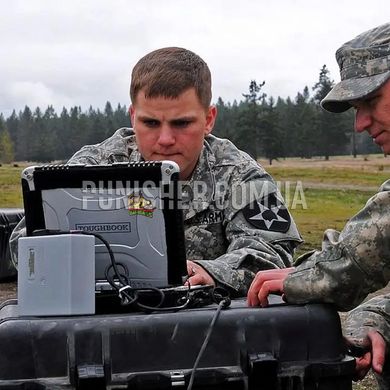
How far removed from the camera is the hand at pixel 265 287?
2.49m

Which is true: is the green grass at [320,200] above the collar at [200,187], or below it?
below

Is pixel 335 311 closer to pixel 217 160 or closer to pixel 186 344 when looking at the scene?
pixel 186 344

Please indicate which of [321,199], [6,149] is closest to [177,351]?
[321,199]

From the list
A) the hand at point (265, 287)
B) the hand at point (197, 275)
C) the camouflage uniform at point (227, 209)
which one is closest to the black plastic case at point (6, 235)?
the camouflage uniform at point (227, 209)

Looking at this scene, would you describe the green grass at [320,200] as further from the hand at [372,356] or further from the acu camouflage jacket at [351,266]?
the acu camouflage jacket at [351,266]

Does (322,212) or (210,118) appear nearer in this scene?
(210,118)

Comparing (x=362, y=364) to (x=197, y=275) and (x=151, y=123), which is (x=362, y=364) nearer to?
(x=197, y=275)

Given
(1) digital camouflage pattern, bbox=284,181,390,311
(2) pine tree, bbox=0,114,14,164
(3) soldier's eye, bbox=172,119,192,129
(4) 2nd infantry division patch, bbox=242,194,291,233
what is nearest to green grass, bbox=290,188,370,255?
(4) 2nd infantry division patch, bbox=242,194,291,233

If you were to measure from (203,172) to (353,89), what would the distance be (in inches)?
46.9

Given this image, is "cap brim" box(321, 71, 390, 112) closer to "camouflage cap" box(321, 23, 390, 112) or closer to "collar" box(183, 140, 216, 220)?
"camouflage cap" box(321, 23, 390, 112)

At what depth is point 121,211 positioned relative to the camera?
8.41ft

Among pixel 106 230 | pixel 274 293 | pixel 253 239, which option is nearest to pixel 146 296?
A: pixel 106 230

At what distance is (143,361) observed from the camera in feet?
7.52

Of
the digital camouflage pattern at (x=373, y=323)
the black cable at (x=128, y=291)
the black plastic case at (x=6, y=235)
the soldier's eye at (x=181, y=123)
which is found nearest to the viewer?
the black cable at (x=128, y=291)
